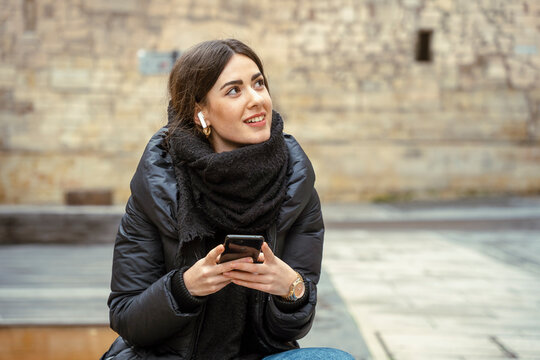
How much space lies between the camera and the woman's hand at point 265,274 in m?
1.41

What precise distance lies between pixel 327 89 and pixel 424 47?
2242mm

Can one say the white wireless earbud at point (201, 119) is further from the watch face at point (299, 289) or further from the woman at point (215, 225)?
the watch face at point (299, 289)

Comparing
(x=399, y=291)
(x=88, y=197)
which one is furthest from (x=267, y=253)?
(x=88, y=197)

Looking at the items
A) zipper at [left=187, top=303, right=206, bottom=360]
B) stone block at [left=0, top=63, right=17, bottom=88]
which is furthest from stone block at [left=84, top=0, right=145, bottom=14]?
zipper at [left=187, top=303, right=206, bottom=360]

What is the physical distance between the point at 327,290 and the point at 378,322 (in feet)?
2.73

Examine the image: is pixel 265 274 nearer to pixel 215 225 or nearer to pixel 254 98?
pixel 215 225

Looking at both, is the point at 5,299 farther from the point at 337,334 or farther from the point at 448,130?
the point at 448,130

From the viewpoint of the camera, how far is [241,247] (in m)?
1.35

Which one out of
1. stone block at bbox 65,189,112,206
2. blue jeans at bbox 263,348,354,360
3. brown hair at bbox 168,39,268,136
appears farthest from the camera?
stone block at bbox 65,189,112,206

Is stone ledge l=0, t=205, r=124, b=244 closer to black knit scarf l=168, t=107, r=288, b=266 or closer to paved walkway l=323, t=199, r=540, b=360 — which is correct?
paved walkway l=323, t=199, r=540, b=360

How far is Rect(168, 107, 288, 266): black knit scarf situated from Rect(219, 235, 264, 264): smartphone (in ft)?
0.55

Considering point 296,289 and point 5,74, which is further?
point 5,74

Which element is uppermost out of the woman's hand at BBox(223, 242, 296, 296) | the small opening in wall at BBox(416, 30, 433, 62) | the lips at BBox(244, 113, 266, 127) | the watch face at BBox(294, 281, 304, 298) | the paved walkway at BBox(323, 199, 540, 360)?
the small opening in wall at BBox(416, 30, 433, 62)

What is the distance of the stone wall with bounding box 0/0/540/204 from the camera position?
10.8 m
